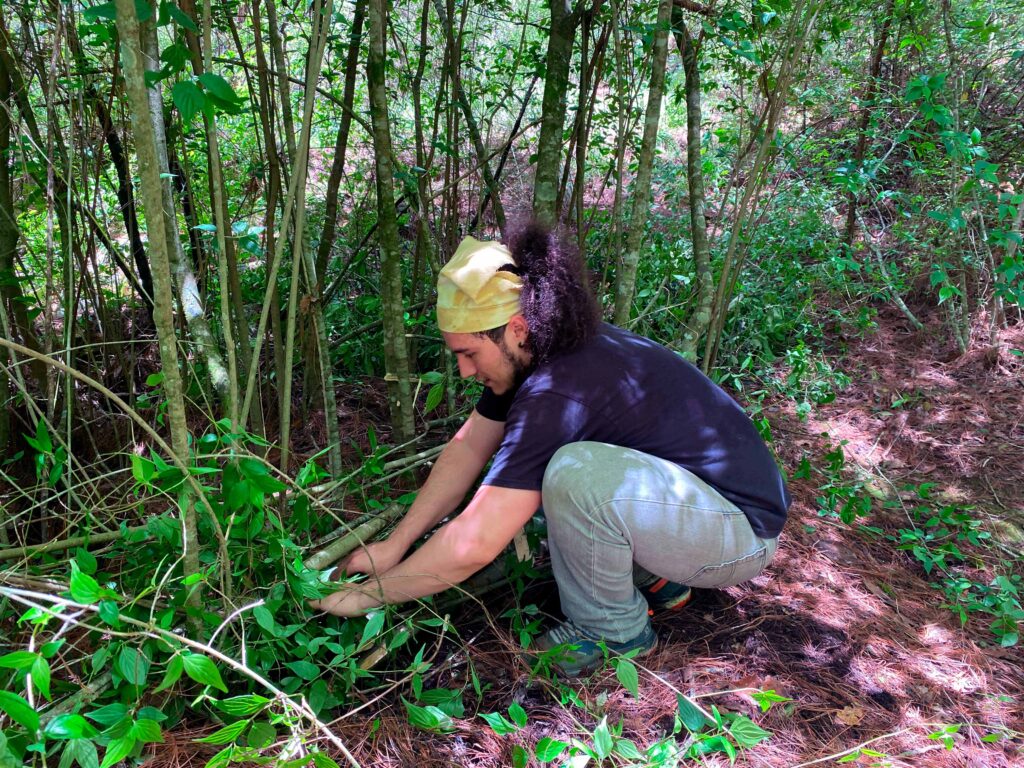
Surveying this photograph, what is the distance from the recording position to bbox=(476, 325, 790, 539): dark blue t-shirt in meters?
1.82

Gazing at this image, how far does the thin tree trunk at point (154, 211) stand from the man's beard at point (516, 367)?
867 mm

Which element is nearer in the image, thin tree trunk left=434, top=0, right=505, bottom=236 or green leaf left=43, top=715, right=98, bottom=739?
green leaf left=43, top=715, right=98, bottom=739

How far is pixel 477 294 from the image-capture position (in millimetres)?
1838

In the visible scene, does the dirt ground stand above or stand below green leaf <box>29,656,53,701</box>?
below

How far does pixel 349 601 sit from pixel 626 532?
731 mm

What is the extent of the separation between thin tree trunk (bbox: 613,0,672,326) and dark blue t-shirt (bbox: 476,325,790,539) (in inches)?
26.8

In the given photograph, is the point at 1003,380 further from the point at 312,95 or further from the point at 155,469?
the point at 155,469

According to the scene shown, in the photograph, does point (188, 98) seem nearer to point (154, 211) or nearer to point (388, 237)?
point (154, 211)

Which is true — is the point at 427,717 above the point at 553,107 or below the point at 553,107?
below

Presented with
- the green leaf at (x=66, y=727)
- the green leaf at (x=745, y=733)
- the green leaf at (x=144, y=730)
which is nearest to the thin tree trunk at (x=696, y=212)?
the green leaf at (x=745, y=733)

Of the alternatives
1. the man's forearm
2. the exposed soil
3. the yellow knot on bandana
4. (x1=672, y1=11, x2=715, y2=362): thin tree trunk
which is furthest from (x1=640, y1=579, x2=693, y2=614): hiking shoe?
(x1=672, y1=11, x2=715, y2=362): thin tree trunk

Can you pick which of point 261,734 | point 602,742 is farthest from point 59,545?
point 602,742

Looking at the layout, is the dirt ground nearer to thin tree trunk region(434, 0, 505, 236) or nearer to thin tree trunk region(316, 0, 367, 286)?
thin tree trunk region(316, 0, 367, 286)

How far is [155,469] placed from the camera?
1.45 metres
